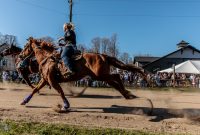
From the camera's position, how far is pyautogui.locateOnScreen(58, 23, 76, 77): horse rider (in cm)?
1262

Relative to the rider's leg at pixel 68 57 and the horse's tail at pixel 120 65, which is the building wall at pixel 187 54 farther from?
the rider's leg at pixel 68 57

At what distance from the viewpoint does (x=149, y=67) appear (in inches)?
2844

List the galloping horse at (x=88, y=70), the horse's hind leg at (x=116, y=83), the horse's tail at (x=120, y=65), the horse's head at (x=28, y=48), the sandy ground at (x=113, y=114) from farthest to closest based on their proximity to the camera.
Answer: the horse's head at (x=28, y=48) < the horse's tail at (x=120, y=65) < the horse's hind leg at (x=116, y=83) < the galloping horse at (x=88, y=70) < the sandy ground at (x=113, y=114)

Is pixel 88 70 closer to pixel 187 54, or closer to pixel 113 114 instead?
pixel 113 114

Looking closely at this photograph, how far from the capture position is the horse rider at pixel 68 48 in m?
12.6

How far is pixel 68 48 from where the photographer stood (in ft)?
41.6

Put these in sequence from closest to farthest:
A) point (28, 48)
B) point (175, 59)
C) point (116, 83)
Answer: point (116, 83) → point (28, 48) → point (175, 59)

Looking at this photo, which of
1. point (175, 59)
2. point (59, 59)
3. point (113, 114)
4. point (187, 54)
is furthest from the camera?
point (187, 54)

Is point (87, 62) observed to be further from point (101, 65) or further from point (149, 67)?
point (149, 67)

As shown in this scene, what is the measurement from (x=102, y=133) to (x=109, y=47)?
238 ft

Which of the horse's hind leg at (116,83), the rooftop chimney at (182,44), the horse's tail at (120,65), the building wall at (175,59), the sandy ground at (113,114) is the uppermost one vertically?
the rooftop chimney at (182,44)

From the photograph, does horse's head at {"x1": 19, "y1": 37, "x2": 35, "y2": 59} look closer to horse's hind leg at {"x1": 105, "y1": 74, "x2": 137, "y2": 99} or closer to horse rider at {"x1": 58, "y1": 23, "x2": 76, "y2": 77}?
horse rider at {"x1": 58, "y1": 23, "x2": 76, "y2": 77}

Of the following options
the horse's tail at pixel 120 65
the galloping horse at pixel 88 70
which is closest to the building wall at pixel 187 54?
the galloping horse at pixel 88 70

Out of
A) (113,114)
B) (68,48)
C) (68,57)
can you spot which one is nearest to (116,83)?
(113,114)
